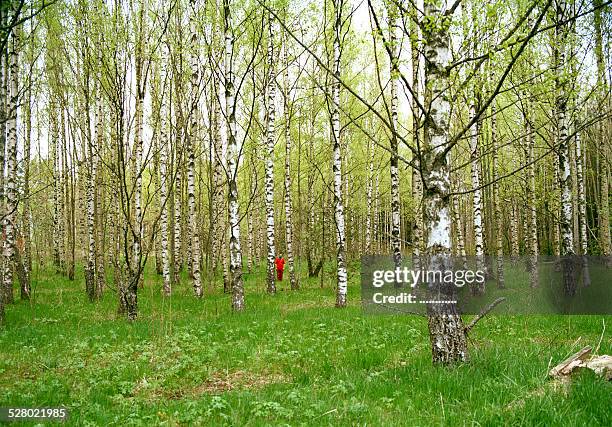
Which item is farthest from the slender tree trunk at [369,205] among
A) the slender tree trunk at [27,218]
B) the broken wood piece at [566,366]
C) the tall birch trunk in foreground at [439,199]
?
the broken wood piece at [566,366]

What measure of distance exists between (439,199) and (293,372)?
117 inches

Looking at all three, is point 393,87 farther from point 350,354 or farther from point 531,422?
point 531,422

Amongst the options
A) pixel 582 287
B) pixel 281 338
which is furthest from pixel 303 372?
pixel 582 287

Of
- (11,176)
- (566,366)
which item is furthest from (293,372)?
(11,176)

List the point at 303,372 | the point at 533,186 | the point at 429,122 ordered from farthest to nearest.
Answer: the point at 533,186
the point at 303,372
the point at 429,122

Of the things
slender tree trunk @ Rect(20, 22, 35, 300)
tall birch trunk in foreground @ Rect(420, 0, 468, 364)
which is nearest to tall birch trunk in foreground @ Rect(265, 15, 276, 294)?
slender tree trunk @ Rect(20, 22, 35, 300)

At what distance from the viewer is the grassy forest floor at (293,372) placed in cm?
414

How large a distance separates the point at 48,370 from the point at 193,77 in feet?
26.5

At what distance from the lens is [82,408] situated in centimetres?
468

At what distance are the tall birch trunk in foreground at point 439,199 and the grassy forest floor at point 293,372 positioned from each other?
0.33 m

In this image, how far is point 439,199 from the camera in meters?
5.00

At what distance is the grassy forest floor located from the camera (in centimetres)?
414

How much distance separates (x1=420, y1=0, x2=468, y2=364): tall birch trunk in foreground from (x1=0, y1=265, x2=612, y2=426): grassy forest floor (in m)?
0.33

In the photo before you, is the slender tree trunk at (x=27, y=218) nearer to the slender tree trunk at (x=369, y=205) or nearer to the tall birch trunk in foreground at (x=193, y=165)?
the tall birch trunk in foreground at (x=193, y=165)
